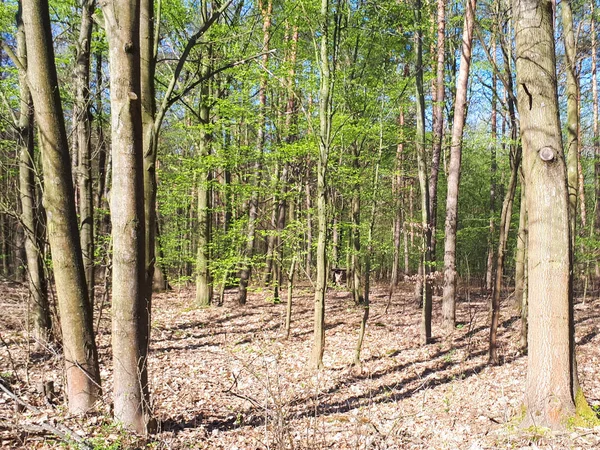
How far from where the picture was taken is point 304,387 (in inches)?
261

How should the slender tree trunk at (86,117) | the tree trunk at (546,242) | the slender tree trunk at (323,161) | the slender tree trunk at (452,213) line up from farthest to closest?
the slender tree trunk at (452,213) → the slender tree trunk at (323,161) → the slender tree trunk at (86,117) → the tree trunk at (546,242)

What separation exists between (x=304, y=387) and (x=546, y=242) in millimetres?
4167

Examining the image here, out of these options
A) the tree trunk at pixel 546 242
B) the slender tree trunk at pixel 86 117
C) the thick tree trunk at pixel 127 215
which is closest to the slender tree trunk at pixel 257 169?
the slender tree trunk at pixel 86 117

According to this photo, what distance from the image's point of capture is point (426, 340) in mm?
9406

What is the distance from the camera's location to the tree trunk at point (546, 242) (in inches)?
165

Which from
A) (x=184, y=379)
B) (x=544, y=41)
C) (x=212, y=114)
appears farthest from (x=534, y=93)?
(x=212, y=114)

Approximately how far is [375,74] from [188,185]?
5965 mm

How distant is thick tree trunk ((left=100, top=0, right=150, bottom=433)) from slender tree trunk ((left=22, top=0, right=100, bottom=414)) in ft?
2.09

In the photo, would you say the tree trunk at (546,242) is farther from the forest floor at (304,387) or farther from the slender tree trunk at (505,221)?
the slender tree trunk at (505,221)

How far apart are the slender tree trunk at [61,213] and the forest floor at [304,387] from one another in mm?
481

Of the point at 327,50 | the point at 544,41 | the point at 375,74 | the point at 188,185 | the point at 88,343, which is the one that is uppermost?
the point at 375,74

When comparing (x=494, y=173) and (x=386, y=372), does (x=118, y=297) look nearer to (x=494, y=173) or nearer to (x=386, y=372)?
(x=386, y=372)

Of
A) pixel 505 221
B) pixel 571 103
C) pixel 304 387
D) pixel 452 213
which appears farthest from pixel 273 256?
pixel 571 103

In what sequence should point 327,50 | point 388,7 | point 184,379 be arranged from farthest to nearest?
point 388,7 < point 327,50 < point 184,379
